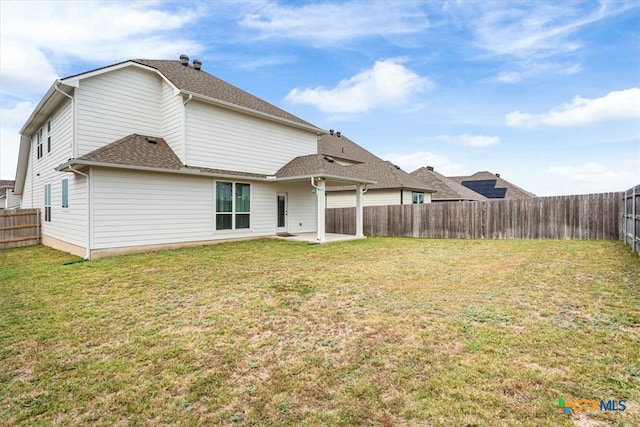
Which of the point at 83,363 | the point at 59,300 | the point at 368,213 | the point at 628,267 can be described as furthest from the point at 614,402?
the point at 368,213

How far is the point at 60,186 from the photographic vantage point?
11859mm

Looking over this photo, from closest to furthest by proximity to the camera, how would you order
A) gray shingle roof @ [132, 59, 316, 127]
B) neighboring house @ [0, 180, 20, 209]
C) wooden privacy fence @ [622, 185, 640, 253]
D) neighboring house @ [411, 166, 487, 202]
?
wooden privacy fence @ [622, 185, 640, 253], gray shingle roof @ [132, 59, 316, 127], neighboring house @ [411, 166, 487, 202], neighboring house @ [0, 180, 20, 209]

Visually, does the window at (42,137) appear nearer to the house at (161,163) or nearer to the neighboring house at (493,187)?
the house at (161,163)

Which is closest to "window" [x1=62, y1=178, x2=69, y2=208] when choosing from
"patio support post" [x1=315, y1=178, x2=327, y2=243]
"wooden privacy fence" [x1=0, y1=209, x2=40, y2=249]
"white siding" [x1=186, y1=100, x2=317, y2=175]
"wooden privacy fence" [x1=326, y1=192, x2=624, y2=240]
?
"wooden privacy fence" [x1=0, y1=209, x2=40, y2=249]

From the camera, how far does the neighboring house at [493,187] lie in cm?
3364

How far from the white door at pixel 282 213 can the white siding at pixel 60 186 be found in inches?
292

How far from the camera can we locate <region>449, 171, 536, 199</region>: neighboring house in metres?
33.6

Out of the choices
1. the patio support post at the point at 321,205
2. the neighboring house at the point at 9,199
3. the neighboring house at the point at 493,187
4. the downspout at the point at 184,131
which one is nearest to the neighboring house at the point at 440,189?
the neighboring house at the point at 493,187

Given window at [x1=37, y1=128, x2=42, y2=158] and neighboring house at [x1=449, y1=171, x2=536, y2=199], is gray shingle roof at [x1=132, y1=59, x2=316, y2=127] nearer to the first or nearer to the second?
window at [x1=37, y1=128, x2=42, y2=158]

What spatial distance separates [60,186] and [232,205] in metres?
6.40

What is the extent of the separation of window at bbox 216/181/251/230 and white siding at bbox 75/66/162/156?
3403 millimetres

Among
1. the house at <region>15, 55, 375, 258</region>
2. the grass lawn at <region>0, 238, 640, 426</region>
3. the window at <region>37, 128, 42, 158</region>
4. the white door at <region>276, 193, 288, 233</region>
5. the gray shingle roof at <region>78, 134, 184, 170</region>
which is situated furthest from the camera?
the white door at <region>276, 193, 288, 233</region>

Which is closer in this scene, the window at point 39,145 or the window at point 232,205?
the window at point 232,205

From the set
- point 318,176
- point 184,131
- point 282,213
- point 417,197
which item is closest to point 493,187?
point 417,197
